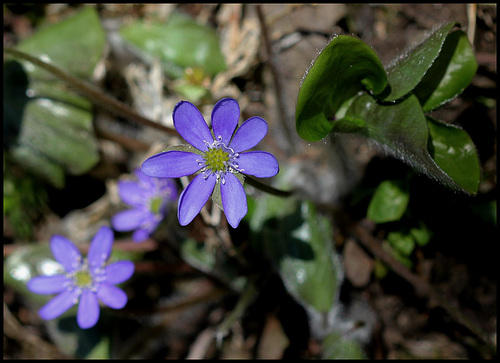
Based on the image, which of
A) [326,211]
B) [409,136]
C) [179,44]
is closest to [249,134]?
[409,136]

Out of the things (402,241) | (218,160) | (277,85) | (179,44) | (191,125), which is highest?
(179,44)

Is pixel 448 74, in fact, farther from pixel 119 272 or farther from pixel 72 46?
pixel 72 46

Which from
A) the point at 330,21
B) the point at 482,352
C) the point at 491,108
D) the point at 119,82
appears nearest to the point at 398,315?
A: the point at 482,352

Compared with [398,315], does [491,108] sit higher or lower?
higher

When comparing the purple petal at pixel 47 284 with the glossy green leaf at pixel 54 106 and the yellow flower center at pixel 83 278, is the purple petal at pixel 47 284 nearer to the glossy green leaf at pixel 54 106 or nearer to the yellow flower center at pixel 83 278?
the yellow flower center at pixel 83 278

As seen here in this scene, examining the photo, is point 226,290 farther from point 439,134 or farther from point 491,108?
point 491,108

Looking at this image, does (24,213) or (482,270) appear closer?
(482,270)
